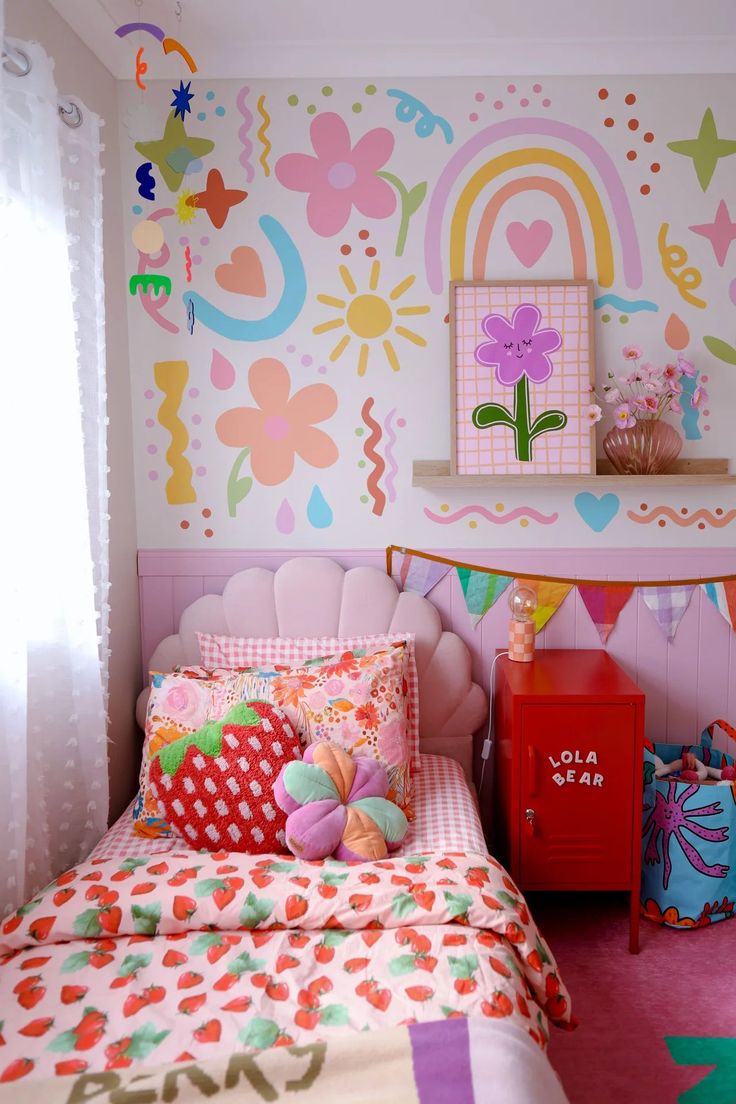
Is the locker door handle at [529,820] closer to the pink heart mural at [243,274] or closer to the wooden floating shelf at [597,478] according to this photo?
the wooden floating shelf at [597,478]

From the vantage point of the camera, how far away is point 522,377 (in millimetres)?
2633

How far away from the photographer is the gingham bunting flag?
271 cm

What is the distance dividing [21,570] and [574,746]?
57.3 inches

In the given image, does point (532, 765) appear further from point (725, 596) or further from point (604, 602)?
point (725, 596)

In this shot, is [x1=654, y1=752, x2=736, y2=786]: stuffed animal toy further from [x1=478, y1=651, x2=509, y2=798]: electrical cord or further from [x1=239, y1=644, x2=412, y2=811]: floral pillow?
[x1=239, y1=644, x2=412, y2=811]: floral pillow

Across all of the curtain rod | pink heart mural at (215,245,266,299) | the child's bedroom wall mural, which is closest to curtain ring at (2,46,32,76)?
the curtain rod

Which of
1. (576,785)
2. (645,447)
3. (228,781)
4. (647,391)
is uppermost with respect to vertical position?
(647,391)

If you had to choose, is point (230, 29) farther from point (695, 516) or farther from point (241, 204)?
point (695, 516)

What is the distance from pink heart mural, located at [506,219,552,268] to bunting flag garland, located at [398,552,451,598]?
97 cm

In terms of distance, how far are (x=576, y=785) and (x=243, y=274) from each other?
5.93ft

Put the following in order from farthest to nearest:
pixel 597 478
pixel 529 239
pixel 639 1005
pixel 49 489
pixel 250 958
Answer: pixel 529 239
pixel 597 478
pixel 639 1005
pixel 49 489
pixel 250 958

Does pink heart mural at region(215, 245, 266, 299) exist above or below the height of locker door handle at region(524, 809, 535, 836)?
above

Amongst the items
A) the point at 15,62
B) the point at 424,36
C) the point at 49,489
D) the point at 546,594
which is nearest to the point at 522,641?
the point at 546,594

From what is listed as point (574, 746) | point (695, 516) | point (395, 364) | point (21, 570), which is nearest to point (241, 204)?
point (395, 364)
